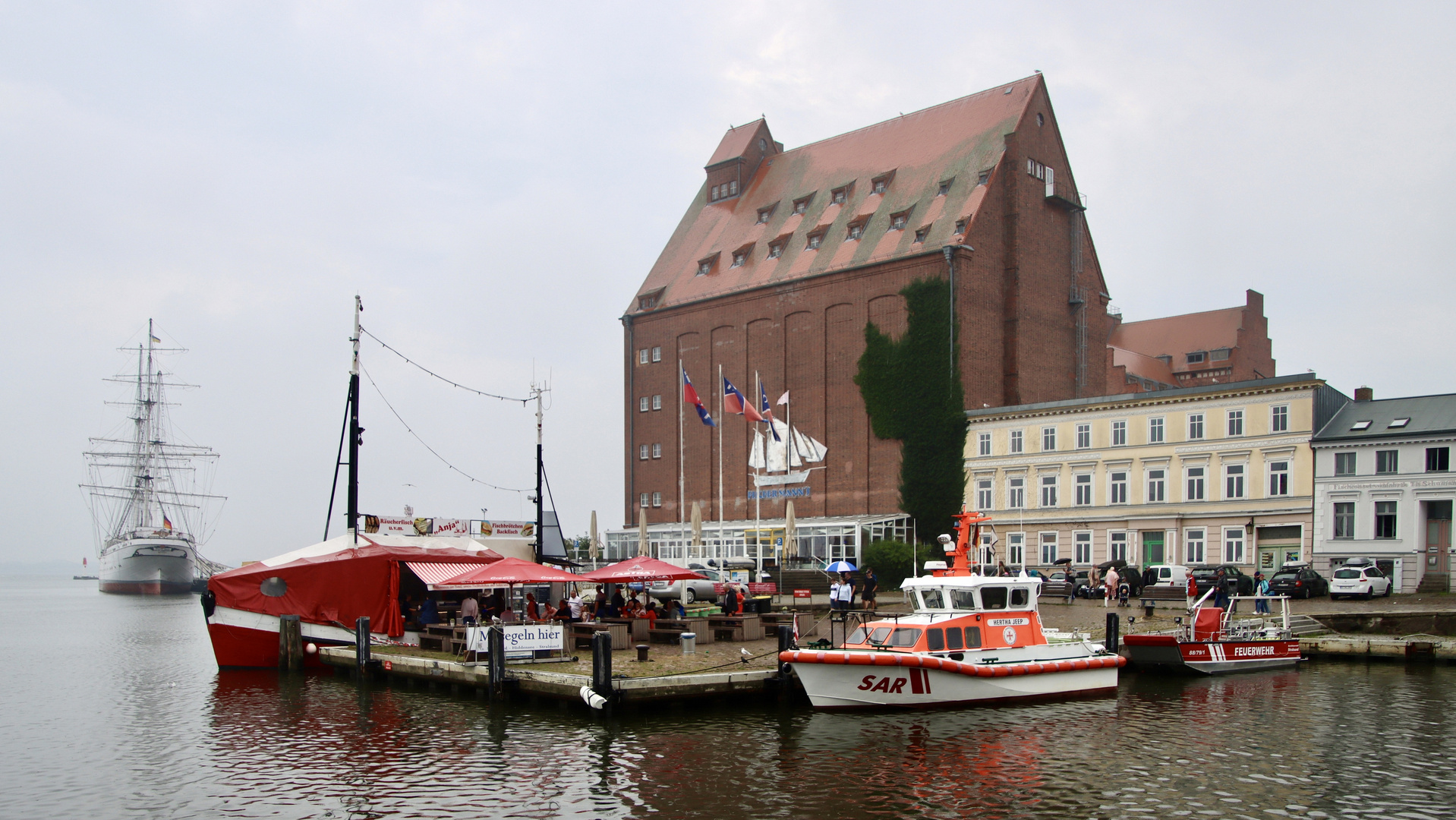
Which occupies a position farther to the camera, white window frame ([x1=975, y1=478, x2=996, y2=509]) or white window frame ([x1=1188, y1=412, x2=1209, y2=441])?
white window frame ([x1=975, y1=478, x2=996, y2=509])

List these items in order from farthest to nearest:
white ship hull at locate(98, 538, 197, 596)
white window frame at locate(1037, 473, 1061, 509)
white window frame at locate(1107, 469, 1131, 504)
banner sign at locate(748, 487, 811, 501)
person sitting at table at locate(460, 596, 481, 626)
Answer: white ship hull at locate(98, 538, 197, 596)
banner sign at locate(748, 487, 811, 501)
white window frame at locate(1037, 473, 1061, 509)
white window frame at locate(1107, 469, 1131, 504)
person sitting at table at locate(460, 596, 481, 626)

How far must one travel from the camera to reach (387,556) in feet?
115

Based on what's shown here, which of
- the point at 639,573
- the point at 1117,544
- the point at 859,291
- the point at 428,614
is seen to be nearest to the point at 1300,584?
the point at 1117,544

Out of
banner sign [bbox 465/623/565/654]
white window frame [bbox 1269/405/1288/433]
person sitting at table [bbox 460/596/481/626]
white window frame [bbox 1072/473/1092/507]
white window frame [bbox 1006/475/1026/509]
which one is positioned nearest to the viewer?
banner sign [bbox 465/623/565/654]

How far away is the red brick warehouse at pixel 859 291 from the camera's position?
64.8 metres

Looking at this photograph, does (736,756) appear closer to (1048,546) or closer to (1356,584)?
(1356,584)

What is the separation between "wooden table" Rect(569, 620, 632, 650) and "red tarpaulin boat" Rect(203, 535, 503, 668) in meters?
4.68

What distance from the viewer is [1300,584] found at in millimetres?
43688

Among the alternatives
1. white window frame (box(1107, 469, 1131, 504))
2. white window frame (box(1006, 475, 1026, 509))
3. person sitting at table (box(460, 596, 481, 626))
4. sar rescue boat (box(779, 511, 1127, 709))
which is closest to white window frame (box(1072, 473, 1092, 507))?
white window frame (box(1107, 469, 1131, 504))

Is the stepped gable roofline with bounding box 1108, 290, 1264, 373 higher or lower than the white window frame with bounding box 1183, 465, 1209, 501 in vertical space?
higher

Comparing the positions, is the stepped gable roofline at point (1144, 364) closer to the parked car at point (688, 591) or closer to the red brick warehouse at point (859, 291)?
the red brick warehouse at point (859, 291)

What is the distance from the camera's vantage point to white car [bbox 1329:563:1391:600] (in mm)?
42906

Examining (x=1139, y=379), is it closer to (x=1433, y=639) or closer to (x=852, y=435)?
(x=852, y=435)

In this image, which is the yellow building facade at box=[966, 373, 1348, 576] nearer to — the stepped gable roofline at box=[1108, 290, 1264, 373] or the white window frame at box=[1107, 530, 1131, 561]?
the white window frame at box=[1107, 530, 1131, 561]
